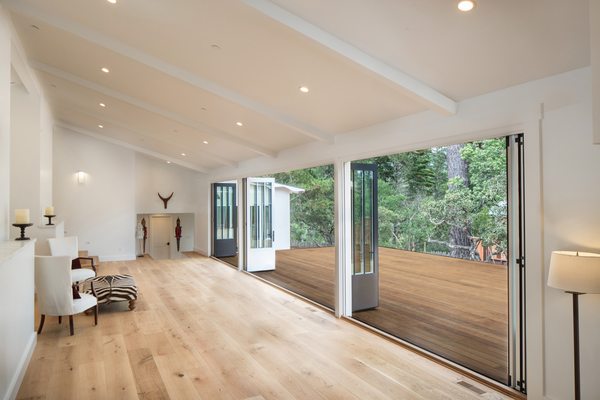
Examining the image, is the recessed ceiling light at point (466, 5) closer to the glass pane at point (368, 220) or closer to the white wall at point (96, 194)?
the glass pane at point (368, 220)

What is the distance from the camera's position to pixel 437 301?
20.3 ft

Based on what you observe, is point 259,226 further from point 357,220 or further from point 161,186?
point 161,186

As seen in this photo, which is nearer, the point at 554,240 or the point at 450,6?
the point at 450,6

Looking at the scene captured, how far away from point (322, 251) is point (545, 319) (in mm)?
9740

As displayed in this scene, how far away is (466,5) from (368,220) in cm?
360

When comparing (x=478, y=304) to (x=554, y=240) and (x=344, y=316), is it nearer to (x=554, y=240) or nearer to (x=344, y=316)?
(x=344, y=316)

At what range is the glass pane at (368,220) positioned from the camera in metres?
5.60

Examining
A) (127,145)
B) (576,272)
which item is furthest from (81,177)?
(576,272)

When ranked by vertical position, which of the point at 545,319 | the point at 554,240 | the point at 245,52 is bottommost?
the point at 545,319

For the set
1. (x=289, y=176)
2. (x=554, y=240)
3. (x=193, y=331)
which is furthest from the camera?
(x=289, y=176)

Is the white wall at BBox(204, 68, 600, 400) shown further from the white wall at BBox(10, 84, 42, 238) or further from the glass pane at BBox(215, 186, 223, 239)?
the glass pane at BBox(215, 186, 223, 239)

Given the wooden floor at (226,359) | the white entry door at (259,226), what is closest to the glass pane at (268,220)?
the white entry door at (259,226)

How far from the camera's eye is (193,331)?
4793 millimetres

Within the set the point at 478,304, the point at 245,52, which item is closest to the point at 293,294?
the point at 478,304
